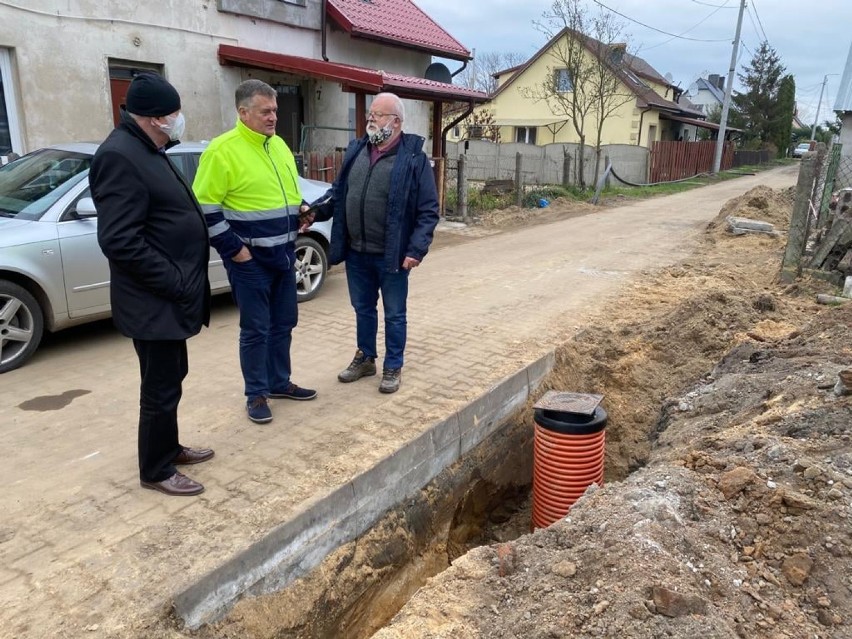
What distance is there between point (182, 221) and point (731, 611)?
2833 millimetres

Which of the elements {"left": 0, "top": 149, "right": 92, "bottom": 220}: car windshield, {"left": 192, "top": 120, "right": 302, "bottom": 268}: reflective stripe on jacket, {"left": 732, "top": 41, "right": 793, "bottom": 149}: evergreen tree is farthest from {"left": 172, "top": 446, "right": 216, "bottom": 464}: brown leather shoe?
{"left": 732, "top": 41, "right": 793, "bottom": 149}: evergreen tree

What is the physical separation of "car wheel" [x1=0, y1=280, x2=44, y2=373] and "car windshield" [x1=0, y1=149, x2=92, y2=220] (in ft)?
2.21

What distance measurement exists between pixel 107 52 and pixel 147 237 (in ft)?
25.8

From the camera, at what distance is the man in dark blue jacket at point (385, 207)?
4.33 metres

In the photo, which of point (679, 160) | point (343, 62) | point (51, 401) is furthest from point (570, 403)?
point (679, 160)

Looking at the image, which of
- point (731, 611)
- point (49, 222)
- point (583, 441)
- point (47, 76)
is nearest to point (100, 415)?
point (49, 222)

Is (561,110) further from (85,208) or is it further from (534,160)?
(85,208)

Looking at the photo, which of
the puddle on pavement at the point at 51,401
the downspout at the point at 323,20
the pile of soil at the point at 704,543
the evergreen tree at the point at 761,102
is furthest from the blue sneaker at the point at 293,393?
the evergreen tree at the point at 761,102

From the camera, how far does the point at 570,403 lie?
4.55 m

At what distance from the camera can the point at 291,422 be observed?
14.3 ft

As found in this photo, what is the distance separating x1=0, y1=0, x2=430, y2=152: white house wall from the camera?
867cm

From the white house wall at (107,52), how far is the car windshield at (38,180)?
11.1 feet

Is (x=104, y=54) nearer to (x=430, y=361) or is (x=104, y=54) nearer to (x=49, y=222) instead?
(x=49, y=222)

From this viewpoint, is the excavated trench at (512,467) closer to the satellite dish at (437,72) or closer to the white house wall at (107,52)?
the white house wall at (107,52)
